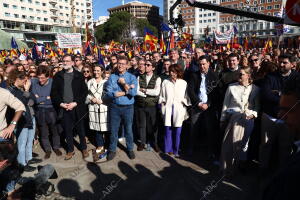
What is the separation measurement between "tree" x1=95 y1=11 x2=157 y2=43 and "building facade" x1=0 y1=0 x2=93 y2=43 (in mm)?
5515

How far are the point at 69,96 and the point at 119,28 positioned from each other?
69.3m

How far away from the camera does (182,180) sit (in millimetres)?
4020

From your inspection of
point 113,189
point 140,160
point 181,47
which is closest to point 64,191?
point 113,189

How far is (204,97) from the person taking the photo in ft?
15.9

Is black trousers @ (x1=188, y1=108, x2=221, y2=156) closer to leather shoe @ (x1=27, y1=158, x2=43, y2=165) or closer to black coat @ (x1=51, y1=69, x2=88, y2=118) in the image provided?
black coat @ (x1=51, y1=69, x2=88, y2=118)

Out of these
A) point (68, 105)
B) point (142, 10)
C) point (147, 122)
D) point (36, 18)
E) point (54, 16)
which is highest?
point (142, 10)

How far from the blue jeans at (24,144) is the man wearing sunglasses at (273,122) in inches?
166

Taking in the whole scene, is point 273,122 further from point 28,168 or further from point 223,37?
point 223,37

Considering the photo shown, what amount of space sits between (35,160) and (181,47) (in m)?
10.0

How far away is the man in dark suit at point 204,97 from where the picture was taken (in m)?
4.81

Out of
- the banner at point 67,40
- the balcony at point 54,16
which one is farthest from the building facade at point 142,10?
the banner at point 67,40

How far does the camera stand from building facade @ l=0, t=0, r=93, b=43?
61.5m

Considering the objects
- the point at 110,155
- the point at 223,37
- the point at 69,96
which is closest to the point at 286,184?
the point at 110,155

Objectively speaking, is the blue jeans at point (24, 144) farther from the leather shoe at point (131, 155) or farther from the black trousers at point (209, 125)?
the black trousers at point (209, 125)
